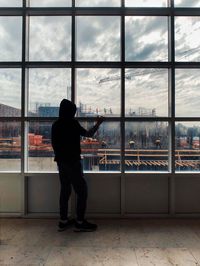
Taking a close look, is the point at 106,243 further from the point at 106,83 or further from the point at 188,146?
the point at 106,83

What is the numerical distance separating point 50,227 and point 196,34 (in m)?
3.08

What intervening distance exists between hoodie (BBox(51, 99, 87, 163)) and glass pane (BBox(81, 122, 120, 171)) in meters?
0.44

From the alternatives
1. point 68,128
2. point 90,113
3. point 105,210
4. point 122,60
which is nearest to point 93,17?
point 122,60

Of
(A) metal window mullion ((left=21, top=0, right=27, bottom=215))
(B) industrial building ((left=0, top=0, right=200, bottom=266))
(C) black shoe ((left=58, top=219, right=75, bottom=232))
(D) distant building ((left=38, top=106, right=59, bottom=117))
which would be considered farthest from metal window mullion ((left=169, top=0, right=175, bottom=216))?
(A) metal window mullion ((left=21, top=0, right=27, bottom=215))

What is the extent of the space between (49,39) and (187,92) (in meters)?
1.97

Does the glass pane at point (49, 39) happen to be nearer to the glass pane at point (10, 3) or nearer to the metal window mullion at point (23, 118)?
the metal window mullion at point (23, 118)

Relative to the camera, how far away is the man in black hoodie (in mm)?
2627

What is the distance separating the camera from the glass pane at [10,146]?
308cm

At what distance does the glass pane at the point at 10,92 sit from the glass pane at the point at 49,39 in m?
0.33

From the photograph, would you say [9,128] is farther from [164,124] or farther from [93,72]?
[164,124]

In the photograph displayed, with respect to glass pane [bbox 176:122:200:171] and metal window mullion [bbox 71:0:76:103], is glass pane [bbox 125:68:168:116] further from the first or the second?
metal window mullion [bbox 71:0:76:103]

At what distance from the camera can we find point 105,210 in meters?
3.05

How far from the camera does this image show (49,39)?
3107mm

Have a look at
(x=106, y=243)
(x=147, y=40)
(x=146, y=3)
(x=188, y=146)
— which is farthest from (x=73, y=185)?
(x=146, y=3)
